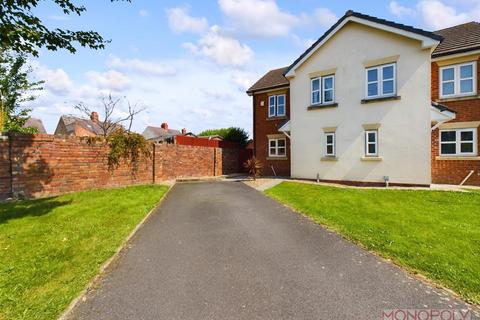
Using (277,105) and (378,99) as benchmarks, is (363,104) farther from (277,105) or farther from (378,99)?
(277,105)

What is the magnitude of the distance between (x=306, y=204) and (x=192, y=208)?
4.13 metres

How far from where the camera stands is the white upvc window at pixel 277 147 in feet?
67.8

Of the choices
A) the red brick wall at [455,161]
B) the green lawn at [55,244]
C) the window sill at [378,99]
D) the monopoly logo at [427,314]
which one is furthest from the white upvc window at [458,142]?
the green lawn at [55,244]

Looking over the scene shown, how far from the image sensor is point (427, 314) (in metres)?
3.68

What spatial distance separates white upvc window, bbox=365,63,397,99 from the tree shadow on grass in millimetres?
14901

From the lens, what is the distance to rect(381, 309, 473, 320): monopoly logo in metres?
3.61

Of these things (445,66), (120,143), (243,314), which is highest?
(445,66)

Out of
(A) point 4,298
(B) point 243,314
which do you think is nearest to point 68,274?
(A) point 4,298

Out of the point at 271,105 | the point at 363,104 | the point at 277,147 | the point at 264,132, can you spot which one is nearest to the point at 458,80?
the point at 363,104

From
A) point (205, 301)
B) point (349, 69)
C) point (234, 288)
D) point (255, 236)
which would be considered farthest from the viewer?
point (349, 69)

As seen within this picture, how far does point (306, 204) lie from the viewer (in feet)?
34.2

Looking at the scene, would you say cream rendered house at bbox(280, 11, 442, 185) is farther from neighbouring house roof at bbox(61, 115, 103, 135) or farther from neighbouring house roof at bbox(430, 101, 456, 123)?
neighbouring house roof at bbox(61, 115, 103, 135)

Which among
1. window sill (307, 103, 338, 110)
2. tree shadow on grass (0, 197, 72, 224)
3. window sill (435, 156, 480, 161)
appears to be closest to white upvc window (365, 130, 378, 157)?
window sill (307, 103, 338, 110)

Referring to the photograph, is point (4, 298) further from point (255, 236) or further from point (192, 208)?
point (192, 208)
